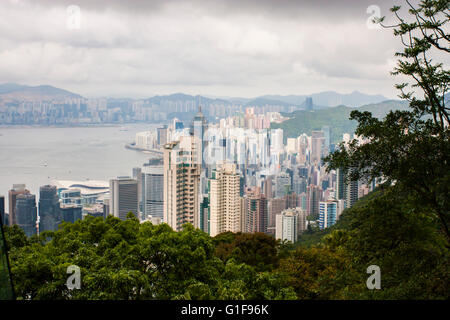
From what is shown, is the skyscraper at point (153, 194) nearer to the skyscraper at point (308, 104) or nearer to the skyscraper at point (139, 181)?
the skyscraper at point (139, 181)

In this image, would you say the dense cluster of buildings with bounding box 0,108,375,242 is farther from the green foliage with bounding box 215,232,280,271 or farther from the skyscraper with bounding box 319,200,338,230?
the green foliage with bounding box 215,232,280,271

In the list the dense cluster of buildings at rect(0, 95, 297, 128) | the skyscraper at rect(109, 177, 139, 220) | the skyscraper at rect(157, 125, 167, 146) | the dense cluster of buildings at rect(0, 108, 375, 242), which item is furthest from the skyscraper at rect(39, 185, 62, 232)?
the skyscraper at rect(157, 125, 167, 146)

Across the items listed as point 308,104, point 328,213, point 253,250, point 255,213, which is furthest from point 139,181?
point 253,250

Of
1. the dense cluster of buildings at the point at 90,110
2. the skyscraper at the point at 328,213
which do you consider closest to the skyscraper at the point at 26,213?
the dense cluster of buildings at the point at 90,110

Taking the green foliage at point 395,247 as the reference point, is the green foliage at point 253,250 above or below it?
below

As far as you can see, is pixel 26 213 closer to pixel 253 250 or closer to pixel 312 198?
pixel 253 250
